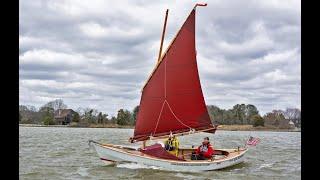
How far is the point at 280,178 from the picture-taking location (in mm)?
20500

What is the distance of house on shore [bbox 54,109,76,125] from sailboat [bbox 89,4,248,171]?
122m

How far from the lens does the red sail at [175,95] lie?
2142cm

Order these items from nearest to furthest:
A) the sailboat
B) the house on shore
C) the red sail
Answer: the sailboat < the red sail < the house on shore

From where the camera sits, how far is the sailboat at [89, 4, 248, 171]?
806 inches

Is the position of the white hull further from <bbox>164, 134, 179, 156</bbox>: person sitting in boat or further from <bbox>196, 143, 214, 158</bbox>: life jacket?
<bbox>164, 134, 179, 156</bbox>: person sitting in boat

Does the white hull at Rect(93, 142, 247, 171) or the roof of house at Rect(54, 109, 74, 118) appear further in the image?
the roof of house at Rect(54, 109, 74, 118)

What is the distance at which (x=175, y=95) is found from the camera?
22.1 m

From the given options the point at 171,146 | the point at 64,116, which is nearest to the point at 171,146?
the point at 171,146

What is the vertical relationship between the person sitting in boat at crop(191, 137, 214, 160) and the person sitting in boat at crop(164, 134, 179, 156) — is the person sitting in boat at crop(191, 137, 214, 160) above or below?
below

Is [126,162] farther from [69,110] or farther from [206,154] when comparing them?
[69,110]

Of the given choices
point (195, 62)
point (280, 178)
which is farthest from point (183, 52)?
point (280, 178)

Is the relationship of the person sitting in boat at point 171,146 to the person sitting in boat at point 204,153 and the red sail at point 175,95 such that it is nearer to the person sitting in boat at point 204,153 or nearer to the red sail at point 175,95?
the red sail at point 175,95

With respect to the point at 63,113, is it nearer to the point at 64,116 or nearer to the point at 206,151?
Result: the point at 64,116

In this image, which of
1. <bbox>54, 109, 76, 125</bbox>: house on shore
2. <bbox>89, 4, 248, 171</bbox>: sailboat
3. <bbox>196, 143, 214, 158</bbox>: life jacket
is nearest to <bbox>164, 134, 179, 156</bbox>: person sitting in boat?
<bbox>89, 4, 248, 171</bbox>: sailboat
